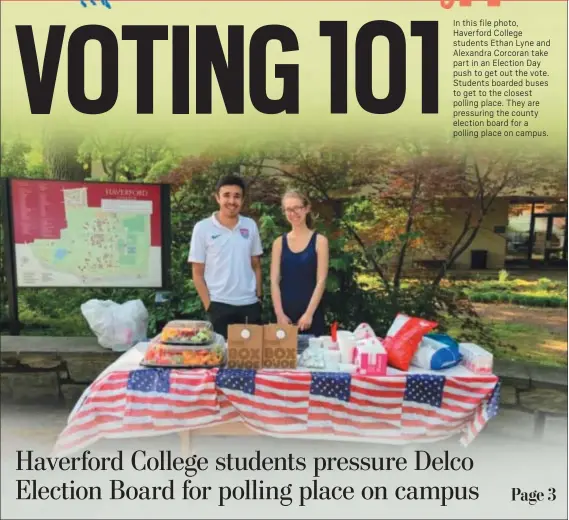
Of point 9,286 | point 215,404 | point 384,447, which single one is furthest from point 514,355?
point 9,286

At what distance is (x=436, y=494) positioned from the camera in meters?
2.45

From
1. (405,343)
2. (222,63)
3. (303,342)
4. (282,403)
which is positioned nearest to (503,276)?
(405,343)

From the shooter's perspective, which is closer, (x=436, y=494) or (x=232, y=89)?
(x=436, y=494)

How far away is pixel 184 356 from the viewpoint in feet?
7.72

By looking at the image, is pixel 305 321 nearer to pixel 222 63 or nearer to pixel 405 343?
pixel 405 343

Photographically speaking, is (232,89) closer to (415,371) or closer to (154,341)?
(154,341)

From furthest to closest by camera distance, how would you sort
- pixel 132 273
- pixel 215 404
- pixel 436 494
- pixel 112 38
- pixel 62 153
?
pixel 62 153 → pixel 132 273 → pixel 112 38 → pixel 436 494 → pixel 215 404

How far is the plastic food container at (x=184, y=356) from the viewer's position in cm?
234

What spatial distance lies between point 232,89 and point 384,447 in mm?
2033

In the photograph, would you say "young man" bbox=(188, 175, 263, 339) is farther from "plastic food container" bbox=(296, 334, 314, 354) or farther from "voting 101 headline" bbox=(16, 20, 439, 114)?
"voting 101 headline" bbox=(16, 20, 439, 114)

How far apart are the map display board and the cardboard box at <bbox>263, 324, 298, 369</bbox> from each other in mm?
1520

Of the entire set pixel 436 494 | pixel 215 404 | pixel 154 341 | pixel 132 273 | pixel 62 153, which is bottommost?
pixel 436 494

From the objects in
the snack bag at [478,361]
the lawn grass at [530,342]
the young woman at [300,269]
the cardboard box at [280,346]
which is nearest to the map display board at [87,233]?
the young woman at [300,269]

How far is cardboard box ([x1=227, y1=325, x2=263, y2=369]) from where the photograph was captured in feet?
7.58
